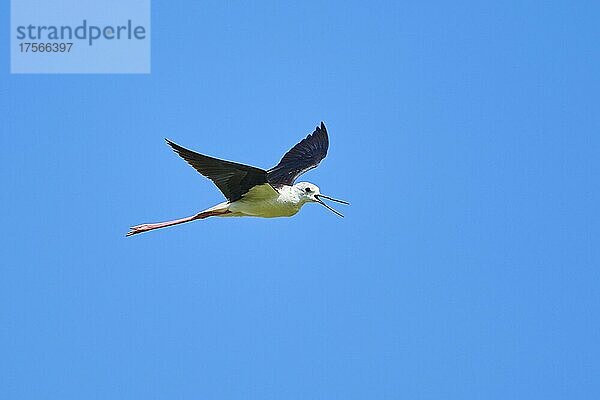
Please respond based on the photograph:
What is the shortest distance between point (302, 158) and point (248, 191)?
3.85 m

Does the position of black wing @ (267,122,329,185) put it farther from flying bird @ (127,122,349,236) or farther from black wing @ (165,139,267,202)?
black wing @ (165,139,267,202)

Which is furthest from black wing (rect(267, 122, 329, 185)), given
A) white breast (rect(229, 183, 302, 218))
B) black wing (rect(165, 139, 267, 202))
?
black wing (rect(165, 139, 267, 202))

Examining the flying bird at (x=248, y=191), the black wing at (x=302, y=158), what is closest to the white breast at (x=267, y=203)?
the flying bird at (x=248, y=191)

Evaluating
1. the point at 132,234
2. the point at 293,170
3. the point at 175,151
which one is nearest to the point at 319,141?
the point at 293,170

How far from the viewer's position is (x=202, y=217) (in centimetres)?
1584

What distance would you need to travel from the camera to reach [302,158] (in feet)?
61.3

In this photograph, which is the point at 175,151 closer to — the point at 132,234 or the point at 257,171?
the point at 257,171

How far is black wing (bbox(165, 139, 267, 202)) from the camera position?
13602mm

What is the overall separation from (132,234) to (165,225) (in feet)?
1.78

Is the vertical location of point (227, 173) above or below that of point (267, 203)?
above

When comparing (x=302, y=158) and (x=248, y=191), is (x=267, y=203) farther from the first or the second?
(x=302, y=158)

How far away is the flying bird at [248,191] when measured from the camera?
13969 mm

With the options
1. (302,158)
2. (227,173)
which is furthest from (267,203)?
(302,158)

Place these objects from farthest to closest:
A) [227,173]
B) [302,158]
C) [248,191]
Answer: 1. [302,158]
2. [248,191]
3. [227,173]
